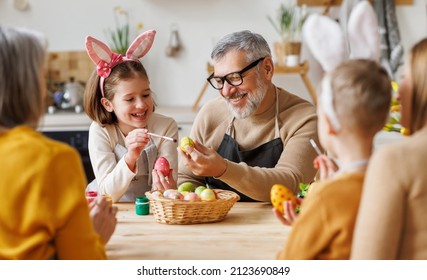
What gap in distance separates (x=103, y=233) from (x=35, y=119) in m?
0.30

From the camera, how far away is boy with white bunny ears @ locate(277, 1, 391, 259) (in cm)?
103

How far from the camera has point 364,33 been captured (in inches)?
44.4

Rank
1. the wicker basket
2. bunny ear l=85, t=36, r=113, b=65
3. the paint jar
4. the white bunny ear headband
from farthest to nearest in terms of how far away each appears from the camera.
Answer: bunny ear l=85, t=36, r=113, b=65 < the paint jar < the wicker basket < the white bunny ear headband

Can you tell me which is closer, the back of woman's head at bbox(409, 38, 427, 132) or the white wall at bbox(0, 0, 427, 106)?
the back of woman's head at bbox(409, 38, 427, 132)

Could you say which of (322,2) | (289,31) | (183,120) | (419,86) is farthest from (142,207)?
(322,2)

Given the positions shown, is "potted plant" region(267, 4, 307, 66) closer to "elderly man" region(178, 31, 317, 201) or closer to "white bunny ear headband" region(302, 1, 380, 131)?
"elderly man" region(178, 31, 317, 201)

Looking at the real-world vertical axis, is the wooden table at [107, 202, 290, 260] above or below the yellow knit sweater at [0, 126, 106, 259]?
below

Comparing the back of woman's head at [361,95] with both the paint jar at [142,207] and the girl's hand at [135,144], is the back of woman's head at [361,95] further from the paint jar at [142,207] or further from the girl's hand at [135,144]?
the girl's hand at [135,144]

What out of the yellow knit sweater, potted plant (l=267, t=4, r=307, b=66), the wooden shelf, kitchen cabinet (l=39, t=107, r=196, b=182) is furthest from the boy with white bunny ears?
the wooden shelf

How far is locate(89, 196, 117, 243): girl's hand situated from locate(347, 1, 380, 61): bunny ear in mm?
585

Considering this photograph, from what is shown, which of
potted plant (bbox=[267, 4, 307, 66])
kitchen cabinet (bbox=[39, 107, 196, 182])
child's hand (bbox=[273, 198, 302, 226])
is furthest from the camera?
potted plant (bbox=[267, 4, 307, 66])

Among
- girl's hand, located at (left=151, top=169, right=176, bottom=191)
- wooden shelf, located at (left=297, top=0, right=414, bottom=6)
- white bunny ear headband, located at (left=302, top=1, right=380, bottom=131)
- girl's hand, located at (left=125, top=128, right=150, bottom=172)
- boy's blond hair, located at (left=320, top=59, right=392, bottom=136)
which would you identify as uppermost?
white bunny ear headband, located at (left=302, top=1, right=380, bottom=131)

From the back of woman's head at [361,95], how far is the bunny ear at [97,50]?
0.96 meters
